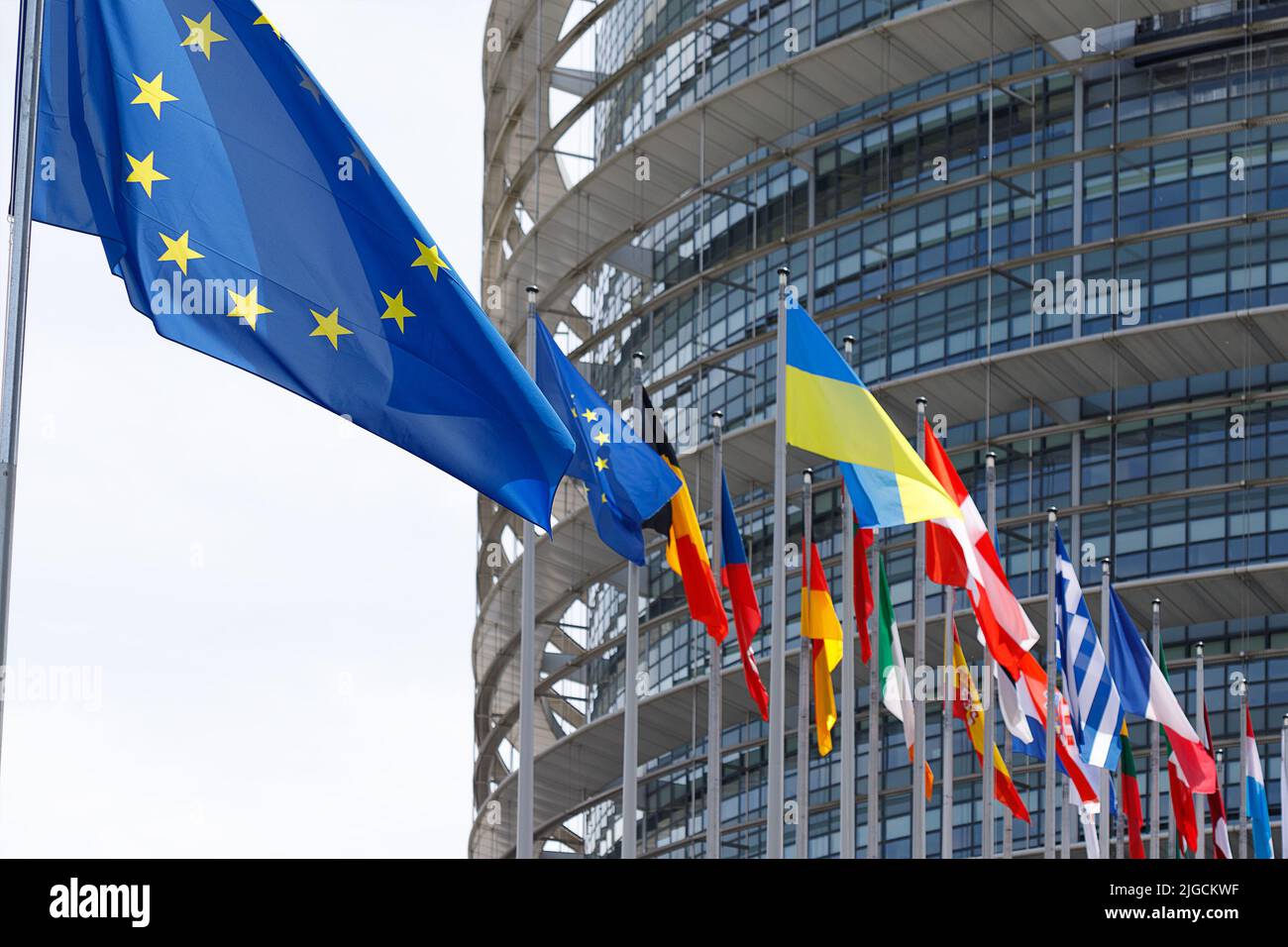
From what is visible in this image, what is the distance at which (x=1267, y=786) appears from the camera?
43.4 m

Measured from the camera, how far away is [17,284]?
10.7 meters

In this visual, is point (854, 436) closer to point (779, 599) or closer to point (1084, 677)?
point (779, 599)

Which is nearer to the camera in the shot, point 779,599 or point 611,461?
point 611,461

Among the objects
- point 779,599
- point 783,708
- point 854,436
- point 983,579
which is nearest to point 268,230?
point 854,436

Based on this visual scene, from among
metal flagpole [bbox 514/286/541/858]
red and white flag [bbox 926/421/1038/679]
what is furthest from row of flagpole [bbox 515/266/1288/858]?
red and white flag [bbox 926/421/1038/679]

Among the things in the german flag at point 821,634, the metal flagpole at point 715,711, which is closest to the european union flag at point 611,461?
the metal flagpole at point 715,711

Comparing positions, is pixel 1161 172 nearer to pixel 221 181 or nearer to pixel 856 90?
pixel 856 90

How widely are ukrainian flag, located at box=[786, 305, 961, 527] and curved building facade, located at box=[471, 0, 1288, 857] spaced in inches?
910

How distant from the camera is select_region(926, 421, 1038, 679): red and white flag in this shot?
24391 mm

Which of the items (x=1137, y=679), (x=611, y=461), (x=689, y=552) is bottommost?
(x=1137, y=679)

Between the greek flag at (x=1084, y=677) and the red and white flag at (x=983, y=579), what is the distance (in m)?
3.51

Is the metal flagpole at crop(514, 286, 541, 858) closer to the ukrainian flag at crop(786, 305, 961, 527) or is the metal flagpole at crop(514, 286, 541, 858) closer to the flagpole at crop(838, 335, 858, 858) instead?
the ukrainian flag at crop(786, 305, 961, 527)

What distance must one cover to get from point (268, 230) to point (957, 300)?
3651 centimetres
